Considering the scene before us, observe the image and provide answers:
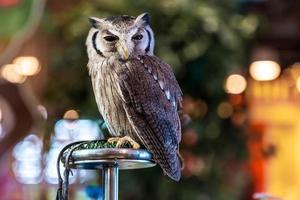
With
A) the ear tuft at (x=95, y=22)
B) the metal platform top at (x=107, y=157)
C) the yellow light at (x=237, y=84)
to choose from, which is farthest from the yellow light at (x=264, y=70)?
the metal platform top at (x=107, y=157)

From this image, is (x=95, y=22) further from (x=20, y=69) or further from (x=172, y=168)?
(x=20, y=69)

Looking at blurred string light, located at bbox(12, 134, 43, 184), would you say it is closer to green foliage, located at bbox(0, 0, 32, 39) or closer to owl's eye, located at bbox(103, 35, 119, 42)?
green foliage, located at bbox(0, 0, 32, 39)

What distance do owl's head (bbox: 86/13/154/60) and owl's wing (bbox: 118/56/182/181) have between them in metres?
0.03

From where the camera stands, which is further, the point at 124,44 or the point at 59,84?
the point at 59,84

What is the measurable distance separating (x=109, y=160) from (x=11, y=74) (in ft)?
7.14

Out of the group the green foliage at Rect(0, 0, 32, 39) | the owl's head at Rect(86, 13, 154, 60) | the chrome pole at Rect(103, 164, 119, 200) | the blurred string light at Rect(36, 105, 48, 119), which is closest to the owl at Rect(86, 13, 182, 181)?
the owl's head at Rect(86, 13, 154, 60)

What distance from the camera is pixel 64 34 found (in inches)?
109

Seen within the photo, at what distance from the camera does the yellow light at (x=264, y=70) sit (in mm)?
3708

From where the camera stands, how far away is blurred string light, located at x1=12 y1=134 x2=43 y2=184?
297 cm

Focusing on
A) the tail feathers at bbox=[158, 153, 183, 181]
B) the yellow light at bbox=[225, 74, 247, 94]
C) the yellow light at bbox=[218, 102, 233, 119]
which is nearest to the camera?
the tail feathers at bbox=[158, 153, 183, 181]

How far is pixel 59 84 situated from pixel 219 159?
70 centimetres

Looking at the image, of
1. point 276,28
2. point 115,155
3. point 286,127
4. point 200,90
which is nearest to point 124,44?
point 115,155

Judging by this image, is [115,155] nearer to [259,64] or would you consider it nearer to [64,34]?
[64,34]

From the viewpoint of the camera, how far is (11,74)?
3.03m
